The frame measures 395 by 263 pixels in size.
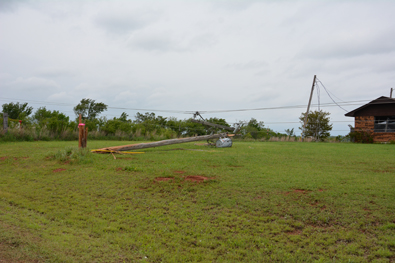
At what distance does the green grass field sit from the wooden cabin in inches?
807

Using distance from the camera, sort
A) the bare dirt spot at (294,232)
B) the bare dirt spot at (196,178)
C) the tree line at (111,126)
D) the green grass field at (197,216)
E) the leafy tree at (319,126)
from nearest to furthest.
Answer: the green grass field at (197,216) < the bare dirt spot at (294,232) < the bare dirt spot at (196,178) < the tree line at (111,126) < the leafy tree at (319,126)

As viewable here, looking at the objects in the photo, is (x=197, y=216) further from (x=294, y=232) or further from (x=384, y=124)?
(x=384, y=124)

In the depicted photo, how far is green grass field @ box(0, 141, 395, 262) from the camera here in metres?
3.71

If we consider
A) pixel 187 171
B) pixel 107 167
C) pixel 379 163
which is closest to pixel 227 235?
pixel 187 171

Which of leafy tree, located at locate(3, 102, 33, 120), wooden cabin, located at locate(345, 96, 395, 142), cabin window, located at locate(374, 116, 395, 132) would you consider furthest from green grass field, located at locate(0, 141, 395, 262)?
leafy tree, located at locate(3, 102, 33, 120)

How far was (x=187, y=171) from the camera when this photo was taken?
833 centimetres

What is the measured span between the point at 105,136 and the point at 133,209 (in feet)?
69.8

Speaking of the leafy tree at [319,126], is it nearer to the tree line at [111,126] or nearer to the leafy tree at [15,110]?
the tree line at [111,126]

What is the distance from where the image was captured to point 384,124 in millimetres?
25797

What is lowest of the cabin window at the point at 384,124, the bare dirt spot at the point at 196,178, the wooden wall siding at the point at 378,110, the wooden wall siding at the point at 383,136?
the bare dirt spot at the point at 196,178

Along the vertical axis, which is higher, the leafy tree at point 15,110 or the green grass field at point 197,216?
the leafy tree at point 15,110

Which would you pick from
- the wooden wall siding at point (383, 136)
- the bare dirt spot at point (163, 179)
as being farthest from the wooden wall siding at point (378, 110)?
the bare dirt spot at point (163, 179)

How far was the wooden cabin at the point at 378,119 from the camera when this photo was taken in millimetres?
25312

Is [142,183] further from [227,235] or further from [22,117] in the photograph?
[22,117]
